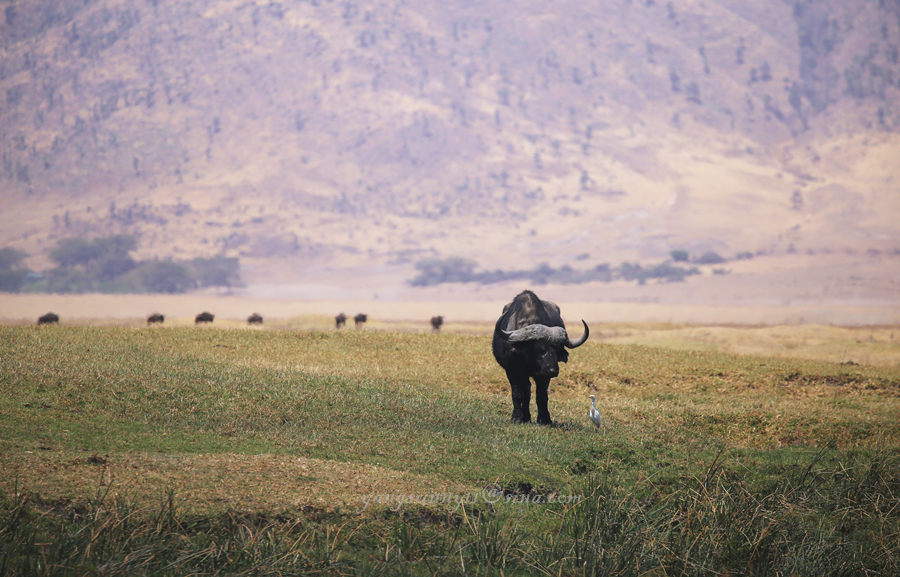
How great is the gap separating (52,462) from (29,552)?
10.6 feet

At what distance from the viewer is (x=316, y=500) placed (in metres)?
11.1

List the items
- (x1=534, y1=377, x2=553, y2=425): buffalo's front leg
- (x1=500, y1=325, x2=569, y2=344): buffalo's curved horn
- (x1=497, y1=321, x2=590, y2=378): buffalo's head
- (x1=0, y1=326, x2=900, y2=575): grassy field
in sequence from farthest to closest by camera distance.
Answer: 1. (x1=534, y1=377, x2=553, y2=425): buffalo's front leg
2. (x1=500, y1=325, x2=569, y2=344): buffalo's curved horn
3. (x1=497, y1=321, x2=590, y2=378): buffalo's head
4. (x1=0, y1=326, x2=900, y2=575): grassy field

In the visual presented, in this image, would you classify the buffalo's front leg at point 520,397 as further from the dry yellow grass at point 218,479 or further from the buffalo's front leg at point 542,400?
the dry yellow grass at point 218,479

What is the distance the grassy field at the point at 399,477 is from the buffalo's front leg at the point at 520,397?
2.05 ft

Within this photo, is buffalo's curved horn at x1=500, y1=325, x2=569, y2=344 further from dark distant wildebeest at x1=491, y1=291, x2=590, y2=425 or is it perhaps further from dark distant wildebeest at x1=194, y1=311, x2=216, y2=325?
dark distant wildebeest at x1=194, y1=311, x2=216, y2=325

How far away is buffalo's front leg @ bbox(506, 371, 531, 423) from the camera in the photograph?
18.5 metres

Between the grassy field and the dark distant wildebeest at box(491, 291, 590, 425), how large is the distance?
2.88 feet

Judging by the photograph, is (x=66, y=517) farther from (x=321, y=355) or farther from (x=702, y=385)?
(x=702, y=385)

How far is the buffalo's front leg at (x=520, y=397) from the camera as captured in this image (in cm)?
1855

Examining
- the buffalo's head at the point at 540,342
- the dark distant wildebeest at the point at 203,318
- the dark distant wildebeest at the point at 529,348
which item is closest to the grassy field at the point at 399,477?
the dark distant wildebeest at the point at 529,348

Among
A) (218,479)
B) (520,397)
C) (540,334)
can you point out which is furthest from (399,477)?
(520,397)

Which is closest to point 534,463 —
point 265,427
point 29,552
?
point 265,427

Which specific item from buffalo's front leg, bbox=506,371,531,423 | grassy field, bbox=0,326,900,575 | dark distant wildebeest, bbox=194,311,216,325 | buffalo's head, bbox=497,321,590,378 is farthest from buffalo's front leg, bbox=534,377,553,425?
dark distant wildebeest, bbox=194,311,216,325

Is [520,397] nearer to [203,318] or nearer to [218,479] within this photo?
[218,479]
